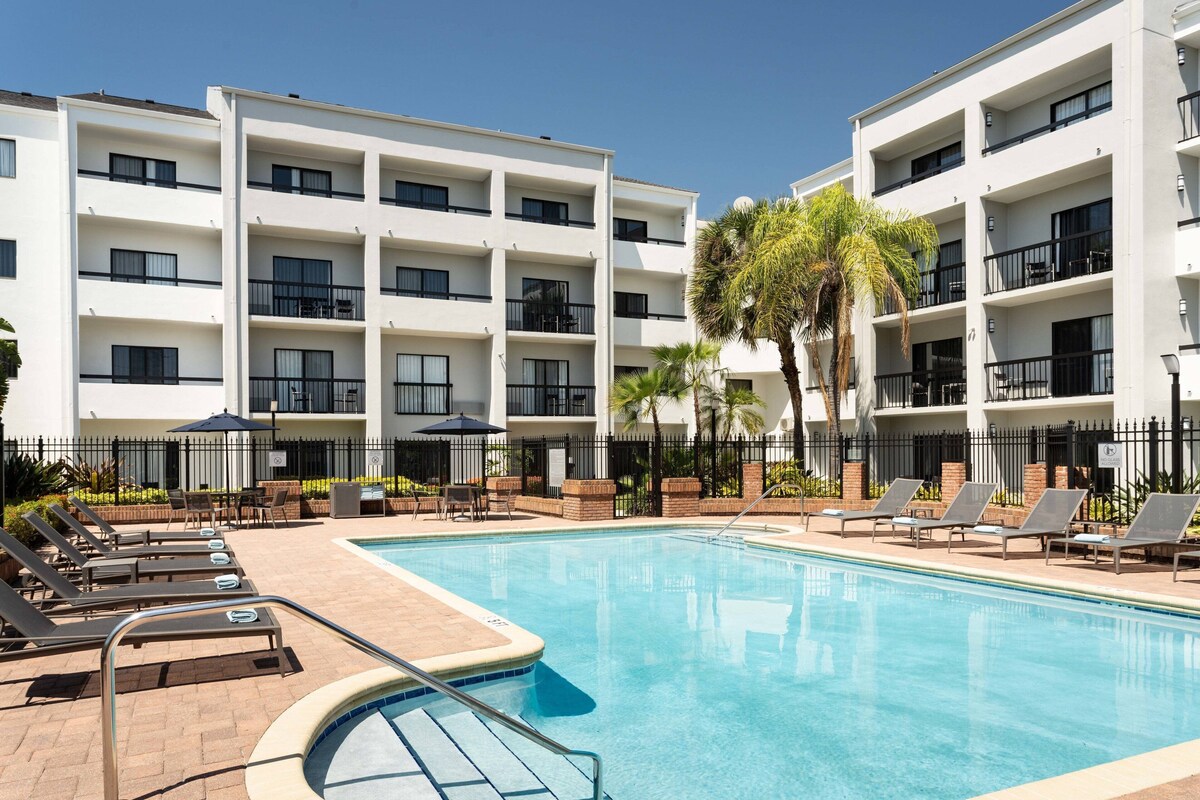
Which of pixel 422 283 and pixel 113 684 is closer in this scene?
pixel 113 684

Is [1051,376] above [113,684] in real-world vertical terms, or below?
above

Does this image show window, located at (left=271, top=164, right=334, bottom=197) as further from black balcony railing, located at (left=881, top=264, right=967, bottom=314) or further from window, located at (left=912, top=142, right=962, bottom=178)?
window, located at (left=912, top=142, right=962, bottom=178)

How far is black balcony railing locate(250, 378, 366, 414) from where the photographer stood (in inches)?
1040

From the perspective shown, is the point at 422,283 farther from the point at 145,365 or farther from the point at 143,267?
the point at 145,365

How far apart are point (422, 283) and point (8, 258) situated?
38.8ft

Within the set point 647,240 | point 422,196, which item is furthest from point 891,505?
point 422,196

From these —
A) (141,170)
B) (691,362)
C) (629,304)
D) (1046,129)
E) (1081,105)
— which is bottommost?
(691,362)

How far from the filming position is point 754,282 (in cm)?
2208

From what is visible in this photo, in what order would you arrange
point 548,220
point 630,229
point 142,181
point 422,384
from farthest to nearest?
point 630,229 < point 548,220 < point 422,384 < point 142,181

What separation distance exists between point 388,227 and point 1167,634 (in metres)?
24.3

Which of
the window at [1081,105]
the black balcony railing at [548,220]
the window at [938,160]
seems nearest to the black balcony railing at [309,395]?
the black balcony railing at [548,220]

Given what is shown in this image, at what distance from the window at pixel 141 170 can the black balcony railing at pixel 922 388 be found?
22511 millimetres

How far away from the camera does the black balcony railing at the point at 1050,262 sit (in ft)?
68.9

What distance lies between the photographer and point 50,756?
14.8 ft
